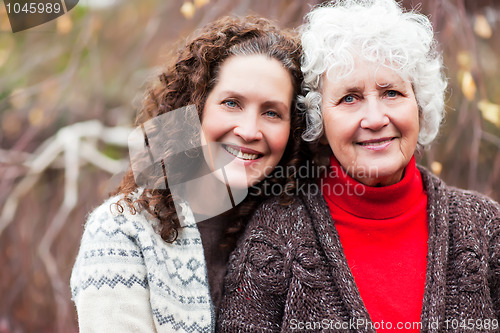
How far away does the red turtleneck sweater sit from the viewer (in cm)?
161

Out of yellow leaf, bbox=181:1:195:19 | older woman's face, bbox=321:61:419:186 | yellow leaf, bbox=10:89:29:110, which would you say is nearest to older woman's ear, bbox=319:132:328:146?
older woman's face, bbox=321:61:419:186

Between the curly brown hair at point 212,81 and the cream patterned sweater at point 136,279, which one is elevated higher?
the curly brown hair at point 212,81

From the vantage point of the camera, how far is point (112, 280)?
1512 mm

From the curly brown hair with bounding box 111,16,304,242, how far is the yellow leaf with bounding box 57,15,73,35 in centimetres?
100

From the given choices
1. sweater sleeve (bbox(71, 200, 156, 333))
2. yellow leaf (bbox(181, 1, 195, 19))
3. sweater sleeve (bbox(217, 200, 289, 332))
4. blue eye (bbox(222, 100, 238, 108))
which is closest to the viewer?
sweater sleeve (bbox(71, 200, 156, 333))

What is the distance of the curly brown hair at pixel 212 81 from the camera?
1.70 meters

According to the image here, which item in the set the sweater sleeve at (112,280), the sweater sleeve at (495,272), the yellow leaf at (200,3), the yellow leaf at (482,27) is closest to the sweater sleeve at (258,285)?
the sweater sleeve at (112,280)

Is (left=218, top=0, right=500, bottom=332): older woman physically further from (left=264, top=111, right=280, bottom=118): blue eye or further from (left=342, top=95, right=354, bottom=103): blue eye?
(left=264, top=111, right=280, bottom=118): blue eye

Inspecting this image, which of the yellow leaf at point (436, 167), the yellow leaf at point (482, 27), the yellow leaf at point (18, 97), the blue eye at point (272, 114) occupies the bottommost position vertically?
the yellow leaf at point (436, 167)

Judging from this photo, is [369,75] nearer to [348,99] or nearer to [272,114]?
[348,99]

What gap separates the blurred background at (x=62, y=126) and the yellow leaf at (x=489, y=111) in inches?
55.3

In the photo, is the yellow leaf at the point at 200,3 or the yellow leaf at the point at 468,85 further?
the yellow leaf at the point at 200,3

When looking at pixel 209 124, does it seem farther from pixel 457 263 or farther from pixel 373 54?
pixel 457 263

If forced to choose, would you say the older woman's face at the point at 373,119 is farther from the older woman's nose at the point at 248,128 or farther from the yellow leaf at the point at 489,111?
the yellow leaf at the point at 489,111
